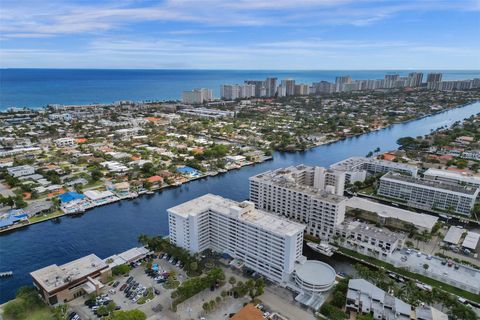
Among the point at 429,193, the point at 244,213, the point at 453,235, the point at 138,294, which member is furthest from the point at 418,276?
the point at 138,294

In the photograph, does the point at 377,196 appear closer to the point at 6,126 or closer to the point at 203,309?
the point at 203,309

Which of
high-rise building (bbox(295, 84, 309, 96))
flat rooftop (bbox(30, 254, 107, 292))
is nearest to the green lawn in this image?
flat rooftop (bbox(30, 254, 107, 292))

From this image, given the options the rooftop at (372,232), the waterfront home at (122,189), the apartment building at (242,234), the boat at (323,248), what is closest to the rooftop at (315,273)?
the apartment building at (242,234)

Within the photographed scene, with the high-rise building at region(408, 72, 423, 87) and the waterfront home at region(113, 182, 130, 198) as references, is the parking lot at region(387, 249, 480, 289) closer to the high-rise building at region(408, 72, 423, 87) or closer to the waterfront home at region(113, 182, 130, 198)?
the waterfront home at region(113, 182, 130, 198)

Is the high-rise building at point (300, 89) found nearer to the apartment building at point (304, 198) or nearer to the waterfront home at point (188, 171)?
the waterfront home at point (188, 171)

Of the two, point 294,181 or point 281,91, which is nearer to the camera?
point 294,181

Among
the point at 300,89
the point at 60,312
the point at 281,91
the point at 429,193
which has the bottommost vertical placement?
the point at 60,312

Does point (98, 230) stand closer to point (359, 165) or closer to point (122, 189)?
point (122, 189)

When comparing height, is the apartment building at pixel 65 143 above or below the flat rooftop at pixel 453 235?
above
